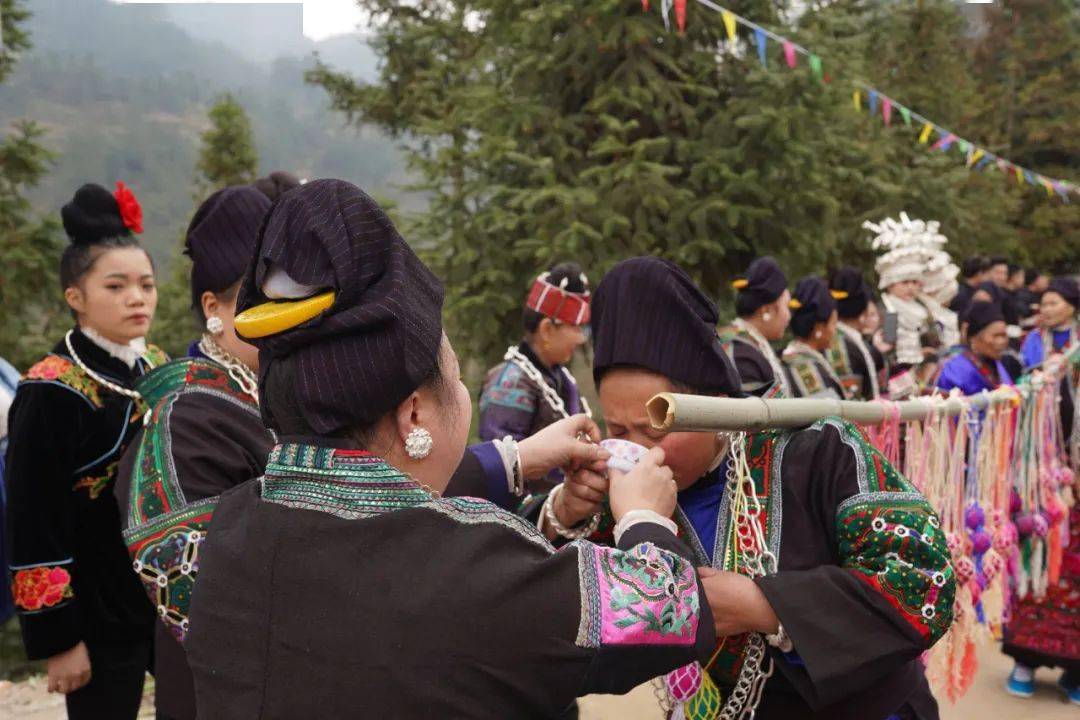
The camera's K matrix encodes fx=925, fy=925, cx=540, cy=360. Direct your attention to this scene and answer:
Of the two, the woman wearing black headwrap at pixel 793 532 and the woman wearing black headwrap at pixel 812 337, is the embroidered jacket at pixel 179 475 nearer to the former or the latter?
the woman wearing black headwrap at pixel 793 532

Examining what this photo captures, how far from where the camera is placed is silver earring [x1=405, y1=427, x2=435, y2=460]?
1.31m

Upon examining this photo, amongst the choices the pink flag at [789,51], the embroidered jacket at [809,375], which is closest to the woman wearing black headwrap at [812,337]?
the embroidered jacket at [809,375]

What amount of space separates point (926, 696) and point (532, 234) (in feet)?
23.0

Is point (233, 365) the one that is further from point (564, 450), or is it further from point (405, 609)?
point (405, 609)

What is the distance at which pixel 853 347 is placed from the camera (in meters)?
6.67

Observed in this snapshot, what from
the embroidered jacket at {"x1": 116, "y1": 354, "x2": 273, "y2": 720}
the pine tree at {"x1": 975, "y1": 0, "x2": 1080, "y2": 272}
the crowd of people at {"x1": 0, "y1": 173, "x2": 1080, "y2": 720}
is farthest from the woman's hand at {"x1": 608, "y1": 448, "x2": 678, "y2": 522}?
the pine tree at {"x1": 975, "y1": 0, "x2": 1080, "y2": 272}

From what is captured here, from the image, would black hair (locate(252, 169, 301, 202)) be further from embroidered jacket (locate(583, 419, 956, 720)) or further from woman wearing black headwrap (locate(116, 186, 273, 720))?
embroidered jacket (locate(583, 419, 956, 720))

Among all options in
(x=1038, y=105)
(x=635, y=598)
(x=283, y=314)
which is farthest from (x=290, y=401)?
(x=1038, y=105)

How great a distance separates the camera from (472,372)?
1036 cm

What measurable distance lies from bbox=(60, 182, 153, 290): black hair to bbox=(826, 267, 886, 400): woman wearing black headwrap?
15.4 feet

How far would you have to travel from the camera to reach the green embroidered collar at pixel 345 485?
1258 mm

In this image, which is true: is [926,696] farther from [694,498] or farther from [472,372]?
[472,372]

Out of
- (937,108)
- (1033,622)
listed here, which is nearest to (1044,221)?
(937,108)

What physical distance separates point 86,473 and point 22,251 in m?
5.08
